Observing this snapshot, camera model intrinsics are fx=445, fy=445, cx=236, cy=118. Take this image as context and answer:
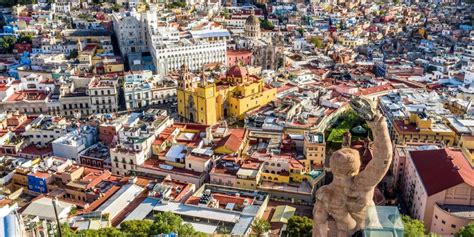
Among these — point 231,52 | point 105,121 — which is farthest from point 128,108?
point 231,52

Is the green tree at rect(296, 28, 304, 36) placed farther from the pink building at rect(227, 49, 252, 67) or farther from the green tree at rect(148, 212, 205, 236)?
the green tree at rect(148, 212, 205, 236)

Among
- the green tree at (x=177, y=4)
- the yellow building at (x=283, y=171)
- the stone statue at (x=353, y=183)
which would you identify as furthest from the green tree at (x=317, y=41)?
the stone statue at (x=353, y=183)

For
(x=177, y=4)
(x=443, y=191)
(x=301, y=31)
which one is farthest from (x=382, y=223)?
(x=177, y=4)

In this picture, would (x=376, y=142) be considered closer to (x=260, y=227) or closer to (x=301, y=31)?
(x=260, y=227)

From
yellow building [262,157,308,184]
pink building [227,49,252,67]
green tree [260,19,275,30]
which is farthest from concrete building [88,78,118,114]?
green tree [260,19,275,30]

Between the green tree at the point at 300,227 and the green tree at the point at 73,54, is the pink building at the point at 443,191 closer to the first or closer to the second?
the green tree at the point at 300,227
